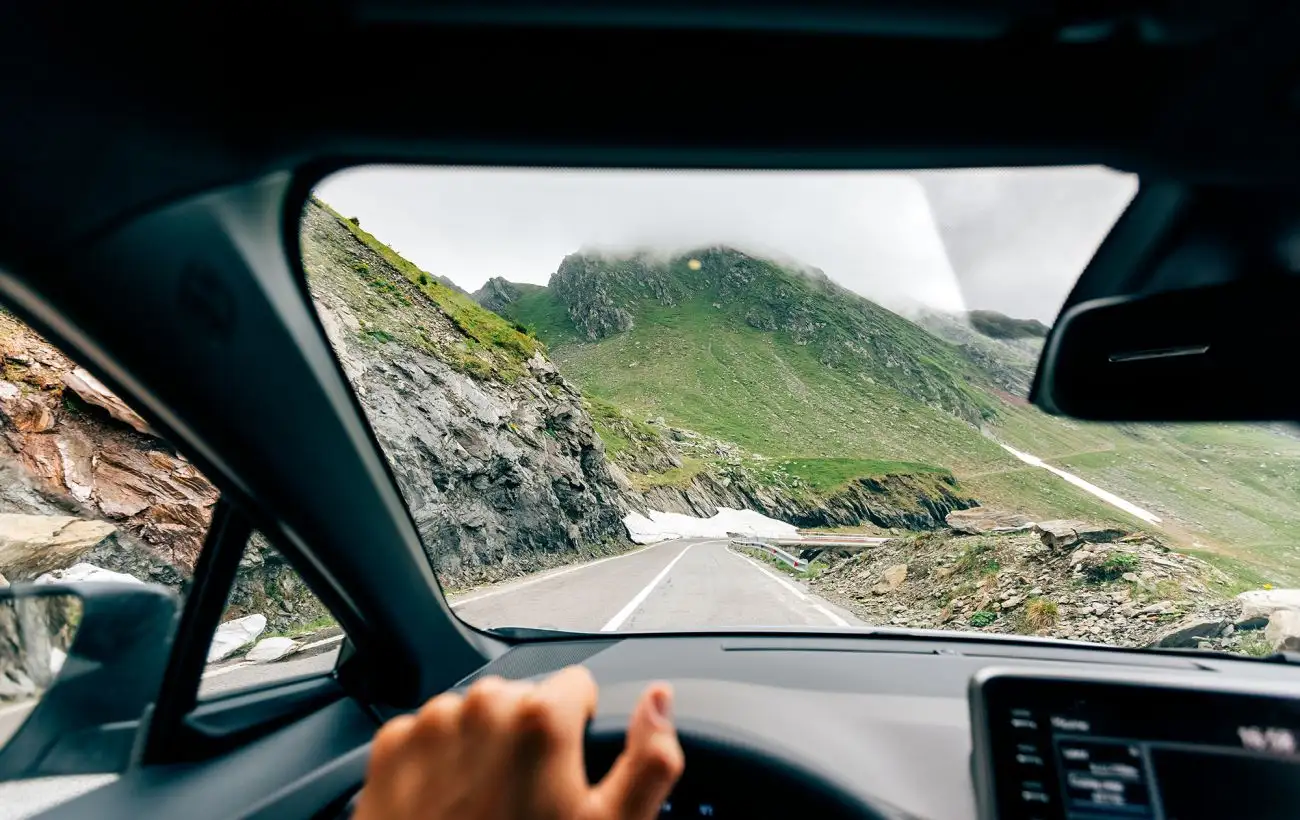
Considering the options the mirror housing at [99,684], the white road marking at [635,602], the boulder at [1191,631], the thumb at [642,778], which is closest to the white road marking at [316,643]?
the mirror housing at [99,684]

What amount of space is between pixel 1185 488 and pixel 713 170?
2.33 m

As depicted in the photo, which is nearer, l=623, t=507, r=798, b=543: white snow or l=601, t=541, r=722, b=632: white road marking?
l=601, t=541, r=722, b=632: white road marking

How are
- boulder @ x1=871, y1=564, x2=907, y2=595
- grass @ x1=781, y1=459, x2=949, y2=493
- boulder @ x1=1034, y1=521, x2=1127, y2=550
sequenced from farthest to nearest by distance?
grass @ x1=781, y1=459, x2=949, y2=493 → boulder @ x1=871, y1=564, x2=907, y2=595 → boulder @ x1=1034, y1=521, x2=1127, y2=550

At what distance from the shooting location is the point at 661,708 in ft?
3.34

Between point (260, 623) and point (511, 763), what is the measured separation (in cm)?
195

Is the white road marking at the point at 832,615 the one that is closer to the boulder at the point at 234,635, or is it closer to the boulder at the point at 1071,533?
the boulder at the point at 1071,533

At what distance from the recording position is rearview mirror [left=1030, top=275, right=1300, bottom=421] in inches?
52.0

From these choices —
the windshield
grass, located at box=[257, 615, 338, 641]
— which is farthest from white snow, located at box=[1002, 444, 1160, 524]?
grass, located at box=[257, 615, 338, 641]

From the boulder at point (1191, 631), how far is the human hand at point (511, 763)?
3.08 meters

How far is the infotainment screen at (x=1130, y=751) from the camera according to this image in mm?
1750

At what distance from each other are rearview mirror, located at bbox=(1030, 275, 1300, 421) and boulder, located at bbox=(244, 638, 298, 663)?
8.63 feet

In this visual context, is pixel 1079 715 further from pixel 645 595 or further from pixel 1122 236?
pixel 645 595

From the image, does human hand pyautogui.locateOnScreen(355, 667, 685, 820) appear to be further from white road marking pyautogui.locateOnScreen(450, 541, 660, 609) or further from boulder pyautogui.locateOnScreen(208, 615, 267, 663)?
white road marking pyautogui.locateOnScreen(450, 541, 660, 609)

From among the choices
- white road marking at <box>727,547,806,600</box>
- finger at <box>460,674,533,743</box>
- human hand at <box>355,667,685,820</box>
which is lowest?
white road marking at <box>727,547,806,600</box>
